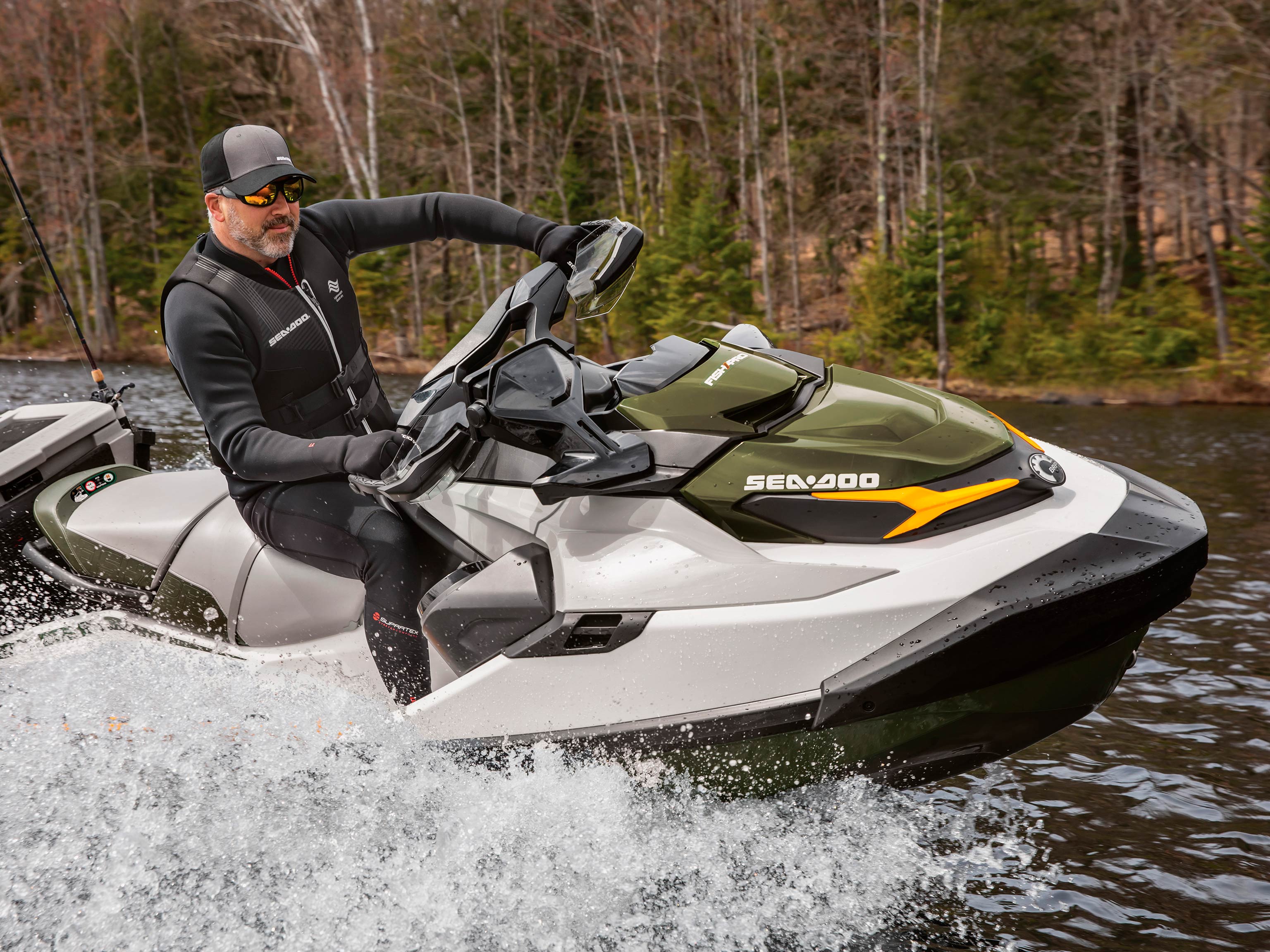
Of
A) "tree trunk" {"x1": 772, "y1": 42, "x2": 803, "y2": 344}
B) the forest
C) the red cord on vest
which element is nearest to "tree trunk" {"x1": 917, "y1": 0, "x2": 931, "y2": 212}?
the forest

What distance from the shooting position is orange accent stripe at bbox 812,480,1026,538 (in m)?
2.19

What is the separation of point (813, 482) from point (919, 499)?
0.75 feet

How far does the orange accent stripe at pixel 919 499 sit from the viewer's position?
7.20 feet

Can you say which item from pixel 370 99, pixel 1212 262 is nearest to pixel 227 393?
pixel 1212 262

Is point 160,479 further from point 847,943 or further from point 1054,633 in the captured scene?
point 1054,633

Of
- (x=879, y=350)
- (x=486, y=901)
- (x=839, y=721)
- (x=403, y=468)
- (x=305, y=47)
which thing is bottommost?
(x=879, y=350)

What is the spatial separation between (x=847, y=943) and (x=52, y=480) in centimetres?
272

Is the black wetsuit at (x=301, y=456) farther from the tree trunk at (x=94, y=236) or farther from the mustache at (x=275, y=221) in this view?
the tree trunk at (x=94, y=236)

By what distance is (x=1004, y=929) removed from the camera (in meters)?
2.53

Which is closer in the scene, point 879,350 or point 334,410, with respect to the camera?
point 334,410

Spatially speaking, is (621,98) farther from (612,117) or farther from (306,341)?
(306,341)

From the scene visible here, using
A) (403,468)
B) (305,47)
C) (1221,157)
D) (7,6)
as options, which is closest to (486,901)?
(403,468)

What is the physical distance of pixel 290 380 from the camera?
2805mm

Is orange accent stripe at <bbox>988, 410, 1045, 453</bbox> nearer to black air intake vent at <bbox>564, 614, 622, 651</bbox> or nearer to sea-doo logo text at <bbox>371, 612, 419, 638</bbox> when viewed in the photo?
black air intake vent at <bbox>564, 614, 622, 651</bbox>
